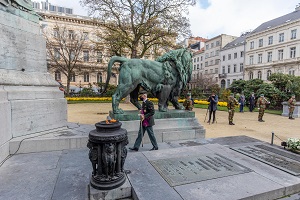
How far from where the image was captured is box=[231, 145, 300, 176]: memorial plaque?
13.4ft

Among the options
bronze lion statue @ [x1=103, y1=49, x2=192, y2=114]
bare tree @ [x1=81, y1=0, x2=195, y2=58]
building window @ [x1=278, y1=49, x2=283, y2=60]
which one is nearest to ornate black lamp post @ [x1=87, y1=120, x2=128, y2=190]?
bronze lion statue @ [x1=103, y1=49, x2=192, y2=114]

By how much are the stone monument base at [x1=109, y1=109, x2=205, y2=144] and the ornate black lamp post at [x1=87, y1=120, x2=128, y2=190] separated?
2.86m

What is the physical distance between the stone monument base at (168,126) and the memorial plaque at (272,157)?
1.76 metres

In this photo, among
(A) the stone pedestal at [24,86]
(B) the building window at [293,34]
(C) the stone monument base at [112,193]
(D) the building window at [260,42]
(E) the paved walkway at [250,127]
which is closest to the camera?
(C) the stone monument base at [112,193]

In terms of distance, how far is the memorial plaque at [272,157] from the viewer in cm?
409

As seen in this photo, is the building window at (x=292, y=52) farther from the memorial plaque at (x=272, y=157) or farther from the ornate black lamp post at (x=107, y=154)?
the ornate black lamp post at (x=107, y=154)

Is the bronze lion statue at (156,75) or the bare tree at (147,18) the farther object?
the bare tree at (147,18)

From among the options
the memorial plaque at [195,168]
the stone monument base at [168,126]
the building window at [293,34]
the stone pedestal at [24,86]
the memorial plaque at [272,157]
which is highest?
the building window at [293,34]

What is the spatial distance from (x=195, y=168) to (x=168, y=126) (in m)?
2.71

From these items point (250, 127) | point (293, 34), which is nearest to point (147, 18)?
point (250, 127)

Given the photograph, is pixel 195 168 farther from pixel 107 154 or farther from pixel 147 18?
pixel 147 18

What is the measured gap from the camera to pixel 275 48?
41938mm

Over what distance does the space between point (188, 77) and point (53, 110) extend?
16.5ft

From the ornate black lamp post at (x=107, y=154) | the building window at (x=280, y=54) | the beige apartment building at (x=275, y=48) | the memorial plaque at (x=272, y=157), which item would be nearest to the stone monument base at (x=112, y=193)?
the ornate black lamp post at (x=107, y=154)
